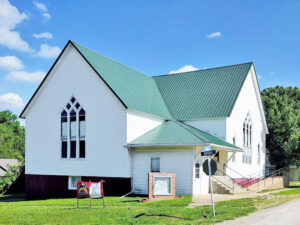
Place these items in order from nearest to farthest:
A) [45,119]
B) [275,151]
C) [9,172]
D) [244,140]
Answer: [45,119] < [244,140] < [9,172] < [275,151]

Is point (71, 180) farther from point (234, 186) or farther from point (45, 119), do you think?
point (234, 186)

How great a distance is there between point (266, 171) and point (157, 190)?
2234 cm

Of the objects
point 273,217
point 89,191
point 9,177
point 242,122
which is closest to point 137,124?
point 89,191

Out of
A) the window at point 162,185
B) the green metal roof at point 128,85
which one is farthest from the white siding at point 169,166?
the green metal roof at point 128,85

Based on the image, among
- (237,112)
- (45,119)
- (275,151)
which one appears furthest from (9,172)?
(275,151)

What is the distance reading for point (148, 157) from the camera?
25.2 metres

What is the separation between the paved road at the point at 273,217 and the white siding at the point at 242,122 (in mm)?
12981

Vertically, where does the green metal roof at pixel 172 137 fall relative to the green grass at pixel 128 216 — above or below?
above

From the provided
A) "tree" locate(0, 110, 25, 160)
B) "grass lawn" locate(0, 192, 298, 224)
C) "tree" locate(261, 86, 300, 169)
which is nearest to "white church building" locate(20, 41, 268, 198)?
"tree" locate(261, 86, 300, 169)

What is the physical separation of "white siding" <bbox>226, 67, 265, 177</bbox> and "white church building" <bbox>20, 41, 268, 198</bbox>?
9cm

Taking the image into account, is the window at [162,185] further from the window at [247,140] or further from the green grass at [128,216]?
the window at [247,140]

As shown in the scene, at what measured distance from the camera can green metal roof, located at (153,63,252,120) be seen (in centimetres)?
2956

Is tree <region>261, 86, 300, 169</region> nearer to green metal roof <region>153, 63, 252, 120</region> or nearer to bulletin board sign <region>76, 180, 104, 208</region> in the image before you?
green metal roof <region>153, 63, 252, 120</region>

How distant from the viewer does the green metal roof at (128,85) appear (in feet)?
86.8
